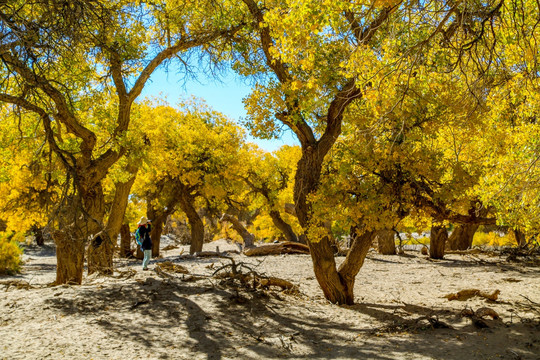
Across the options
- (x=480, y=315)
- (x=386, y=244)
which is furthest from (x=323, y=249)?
(x=386, y=244)

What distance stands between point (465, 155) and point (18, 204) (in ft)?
40.4

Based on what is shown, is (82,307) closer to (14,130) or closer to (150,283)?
(150,283)

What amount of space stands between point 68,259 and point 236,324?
4174 mm

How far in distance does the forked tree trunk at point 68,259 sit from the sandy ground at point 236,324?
502mm

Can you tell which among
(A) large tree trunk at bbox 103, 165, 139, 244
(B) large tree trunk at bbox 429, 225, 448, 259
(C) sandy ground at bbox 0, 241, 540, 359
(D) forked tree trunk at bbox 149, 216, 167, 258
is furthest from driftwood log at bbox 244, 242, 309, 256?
(C) sandy ground at bbox 0, 241, 540, 359

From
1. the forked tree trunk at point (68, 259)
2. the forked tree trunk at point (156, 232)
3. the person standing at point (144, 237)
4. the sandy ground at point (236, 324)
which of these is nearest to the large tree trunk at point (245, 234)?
the forked tree trunk at point (156, 232)

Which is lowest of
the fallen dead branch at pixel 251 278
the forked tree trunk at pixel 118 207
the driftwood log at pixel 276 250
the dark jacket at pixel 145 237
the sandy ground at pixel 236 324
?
the sandy ground at pixel 236 324

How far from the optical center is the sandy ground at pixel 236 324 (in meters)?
5.23

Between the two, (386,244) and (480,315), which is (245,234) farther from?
(480,315)

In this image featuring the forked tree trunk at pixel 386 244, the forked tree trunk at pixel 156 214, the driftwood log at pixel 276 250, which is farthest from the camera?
the forked tree trunk at pixel 156 214

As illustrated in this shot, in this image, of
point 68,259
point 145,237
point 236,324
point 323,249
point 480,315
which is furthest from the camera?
point 145,237

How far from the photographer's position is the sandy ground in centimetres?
523

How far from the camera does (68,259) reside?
340 inches

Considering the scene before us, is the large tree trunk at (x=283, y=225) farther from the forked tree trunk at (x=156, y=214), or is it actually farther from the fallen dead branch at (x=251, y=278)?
the fallen dead branch at (x=251, y=278)
